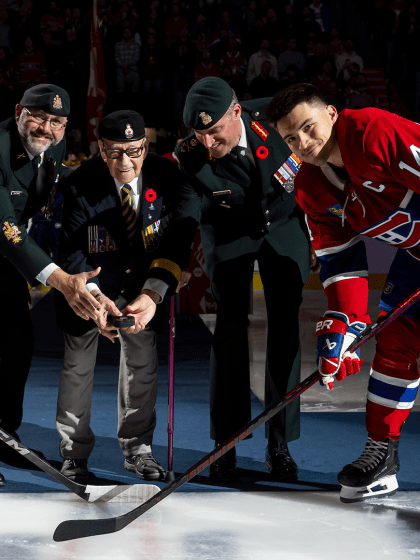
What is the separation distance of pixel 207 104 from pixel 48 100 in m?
0.62

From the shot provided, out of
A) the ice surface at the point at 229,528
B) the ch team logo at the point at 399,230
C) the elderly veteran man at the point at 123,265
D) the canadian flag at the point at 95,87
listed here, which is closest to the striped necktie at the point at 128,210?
the elderly veteran man at the point at 123,265

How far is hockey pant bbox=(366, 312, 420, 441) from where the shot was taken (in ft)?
7.91

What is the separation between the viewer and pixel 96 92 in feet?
25.6

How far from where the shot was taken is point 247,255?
264 cm

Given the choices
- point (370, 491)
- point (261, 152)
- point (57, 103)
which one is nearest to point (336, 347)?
point (370, 491)

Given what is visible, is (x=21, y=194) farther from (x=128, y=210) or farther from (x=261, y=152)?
(x=261, y=152)

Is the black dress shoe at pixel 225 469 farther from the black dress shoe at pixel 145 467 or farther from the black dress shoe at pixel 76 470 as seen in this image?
the black dress shoe at pixel 76 470

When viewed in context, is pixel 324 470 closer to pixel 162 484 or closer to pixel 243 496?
pixel 243 496

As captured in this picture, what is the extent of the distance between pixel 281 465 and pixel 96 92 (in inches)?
239

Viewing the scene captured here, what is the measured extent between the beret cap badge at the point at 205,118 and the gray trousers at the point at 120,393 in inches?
31.0

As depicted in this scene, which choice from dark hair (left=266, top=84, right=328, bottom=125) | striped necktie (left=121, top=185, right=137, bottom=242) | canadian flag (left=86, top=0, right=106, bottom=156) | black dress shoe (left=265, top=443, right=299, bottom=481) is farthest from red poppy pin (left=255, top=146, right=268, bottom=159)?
canadian flag (left=86, top=0, right=106, bottom=156)

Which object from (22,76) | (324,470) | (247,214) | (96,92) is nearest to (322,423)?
(324,470)

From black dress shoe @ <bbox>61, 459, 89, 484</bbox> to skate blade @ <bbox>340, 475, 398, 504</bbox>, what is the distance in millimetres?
918

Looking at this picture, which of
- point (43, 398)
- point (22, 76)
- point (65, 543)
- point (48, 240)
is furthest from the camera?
point (22, 76)
